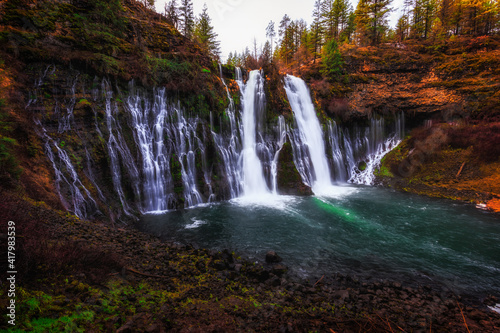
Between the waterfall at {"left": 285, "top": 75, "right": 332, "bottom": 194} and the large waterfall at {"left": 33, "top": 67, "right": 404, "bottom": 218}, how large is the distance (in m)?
0.10

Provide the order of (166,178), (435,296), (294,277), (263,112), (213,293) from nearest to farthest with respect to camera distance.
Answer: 1. (213,293)
2. (435,296)
3. (294,277)
4. (166,178)
5. (263,112)

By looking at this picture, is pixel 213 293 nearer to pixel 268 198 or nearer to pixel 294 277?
pixel 294 277

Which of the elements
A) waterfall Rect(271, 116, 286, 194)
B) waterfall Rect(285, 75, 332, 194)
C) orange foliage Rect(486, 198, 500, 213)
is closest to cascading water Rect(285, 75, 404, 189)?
waterfall Rect(285, 75, 332, 194)

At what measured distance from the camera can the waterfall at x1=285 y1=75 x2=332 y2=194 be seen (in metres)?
18.0

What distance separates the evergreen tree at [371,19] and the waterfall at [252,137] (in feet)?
70.5

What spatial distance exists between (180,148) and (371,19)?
32.2 metres

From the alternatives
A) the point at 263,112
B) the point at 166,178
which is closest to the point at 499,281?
the point at 166,178

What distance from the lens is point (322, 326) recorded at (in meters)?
3.55

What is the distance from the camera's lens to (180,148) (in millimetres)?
13523

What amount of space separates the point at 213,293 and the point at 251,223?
584 centimetres

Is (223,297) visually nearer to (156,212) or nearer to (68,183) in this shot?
(68,183)

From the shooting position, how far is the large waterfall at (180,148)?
30.9ft

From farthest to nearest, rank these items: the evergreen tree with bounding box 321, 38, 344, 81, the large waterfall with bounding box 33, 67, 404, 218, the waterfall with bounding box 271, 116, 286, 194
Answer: the evergreen tree with bounding box 321, 38, 344, 81 < the waterfall with bounding box 271, 116, 286, 194 < the large waterfall with bounding box 33, 67, 404, 218

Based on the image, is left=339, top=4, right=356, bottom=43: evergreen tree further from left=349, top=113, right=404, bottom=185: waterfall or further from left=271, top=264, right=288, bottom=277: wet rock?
left=271, top=264, right=288, bottom=277: wet rock
